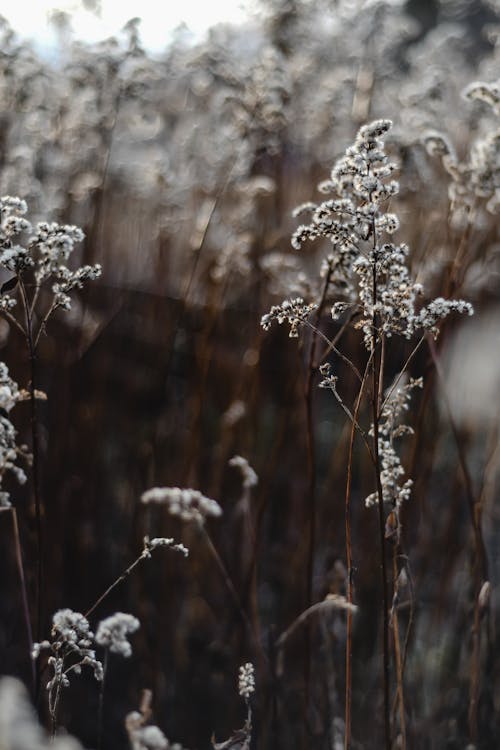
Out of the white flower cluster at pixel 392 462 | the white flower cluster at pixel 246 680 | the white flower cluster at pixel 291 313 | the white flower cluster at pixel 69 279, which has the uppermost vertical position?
the white flower cluster at pixel 69 279

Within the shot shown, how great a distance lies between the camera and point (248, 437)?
2.68 m

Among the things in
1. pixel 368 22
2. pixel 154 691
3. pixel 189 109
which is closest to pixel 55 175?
pixel 189 109

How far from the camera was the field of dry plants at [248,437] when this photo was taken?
1414 millimetres

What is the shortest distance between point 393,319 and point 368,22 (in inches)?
107

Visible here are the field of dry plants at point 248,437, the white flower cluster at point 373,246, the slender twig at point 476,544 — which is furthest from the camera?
the slender twig at point 476,544

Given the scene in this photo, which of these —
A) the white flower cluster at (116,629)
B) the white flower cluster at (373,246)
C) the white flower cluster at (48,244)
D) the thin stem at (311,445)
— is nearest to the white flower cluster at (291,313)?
the white flower cluster at (373,246)

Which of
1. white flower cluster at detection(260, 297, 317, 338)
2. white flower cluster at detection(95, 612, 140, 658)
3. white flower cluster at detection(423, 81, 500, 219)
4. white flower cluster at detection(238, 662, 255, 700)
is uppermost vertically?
white flower cluster at detection(423, 81, 500, 219)

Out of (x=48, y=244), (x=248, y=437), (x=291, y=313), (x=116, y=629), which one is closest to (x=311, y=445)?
(x=291, y=313)

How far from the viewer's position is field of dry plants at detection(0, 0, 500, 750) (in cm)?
141

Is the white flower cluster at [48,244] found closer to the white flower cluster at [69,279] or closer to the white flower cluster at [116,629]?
the white flower cluster at [69,279]

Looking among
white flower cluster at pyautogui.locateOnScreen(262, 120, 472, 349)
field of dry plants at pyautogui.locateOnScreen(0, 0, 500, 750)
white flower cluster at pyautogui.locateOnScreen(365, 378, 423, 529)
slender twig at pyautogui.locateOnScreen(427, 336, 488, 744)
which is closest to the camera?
white flower cluster at pyautogui.locateOnScreen(262, 120, 472, 349)

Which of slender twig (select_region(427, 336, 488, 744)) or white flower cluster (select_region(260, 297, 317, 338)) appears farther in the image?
slender twig (select_region(427, 336, 488, 744))

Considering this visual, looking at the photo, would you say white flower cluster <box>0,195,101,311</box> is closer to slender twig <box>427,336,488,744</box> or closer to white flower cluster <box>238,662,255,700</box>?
white flower cluster <box>238,662,255,700</box>

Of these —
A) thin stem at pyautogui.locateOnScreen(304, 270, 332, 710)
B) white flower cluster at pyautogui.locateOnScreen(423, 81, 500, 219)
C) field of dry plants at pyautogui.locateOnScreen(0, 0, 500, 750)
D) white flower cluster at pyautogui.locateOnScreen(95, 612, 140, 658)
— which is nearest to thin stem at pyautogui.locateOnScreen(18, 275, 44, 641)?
field of dry plants at pyautogui.locateOnScreen(0, 0, 500, 750)
